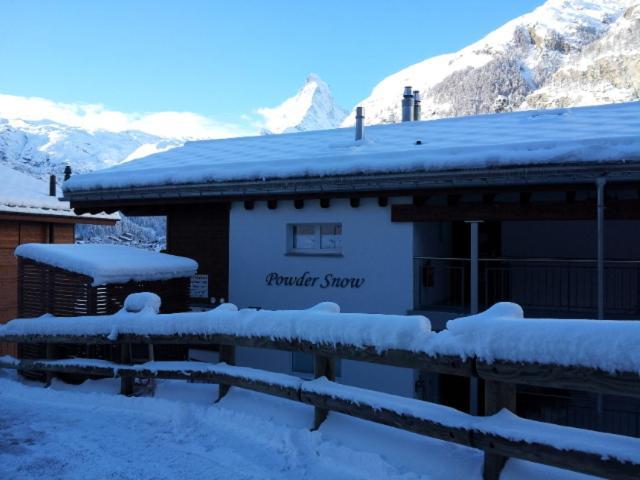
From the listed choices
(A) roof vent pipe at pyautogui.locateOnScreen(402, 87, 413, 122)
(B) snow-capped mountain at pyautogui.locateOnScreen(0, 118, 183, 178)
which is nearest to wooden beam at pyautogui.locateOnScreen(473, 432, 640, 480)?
(A) roof vent pipe at pyautogui.locateOnScreen(402, 87, 413, 122)

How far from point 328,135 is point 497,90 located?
412ft

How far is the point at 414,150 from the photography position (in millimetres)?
9172

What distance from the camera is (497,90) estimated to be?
5153 inches

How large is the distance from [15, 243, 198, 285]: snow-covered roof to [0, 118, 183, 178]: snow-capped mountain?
5881 inches

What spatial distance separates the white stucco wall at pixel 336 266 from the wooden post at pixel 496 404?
21.2 feet

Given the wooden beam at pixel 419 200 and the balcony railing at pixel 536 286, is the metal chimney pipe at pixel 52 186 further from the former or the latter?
the wooden beam at pixel 419 200

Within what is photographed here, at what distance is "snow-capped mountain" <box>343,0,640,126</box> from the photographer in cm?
12350

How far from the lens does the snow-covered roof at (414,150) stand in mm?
7922

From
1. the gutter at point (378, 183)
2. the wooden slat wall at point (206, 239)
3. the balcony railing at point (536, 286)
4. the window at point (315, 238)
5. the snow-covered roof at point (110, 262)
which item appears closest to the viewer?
the gutter at point (378, 183)

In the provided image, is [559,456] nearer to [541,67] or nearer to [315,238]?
[315,238]

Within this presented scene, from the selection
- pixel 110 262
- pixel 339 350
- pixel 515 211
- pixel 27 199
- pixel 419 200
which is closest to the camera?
pixel 339 350

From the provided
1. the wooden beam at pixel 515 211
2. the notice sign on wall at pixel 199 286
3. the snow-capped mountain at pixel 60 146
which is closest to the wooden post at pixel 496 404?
the wooden beam at pixel 515 211

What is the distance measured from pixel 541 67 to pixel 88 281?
493ft

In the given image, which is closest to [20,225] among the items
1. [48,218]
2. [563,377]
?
[48,218]
